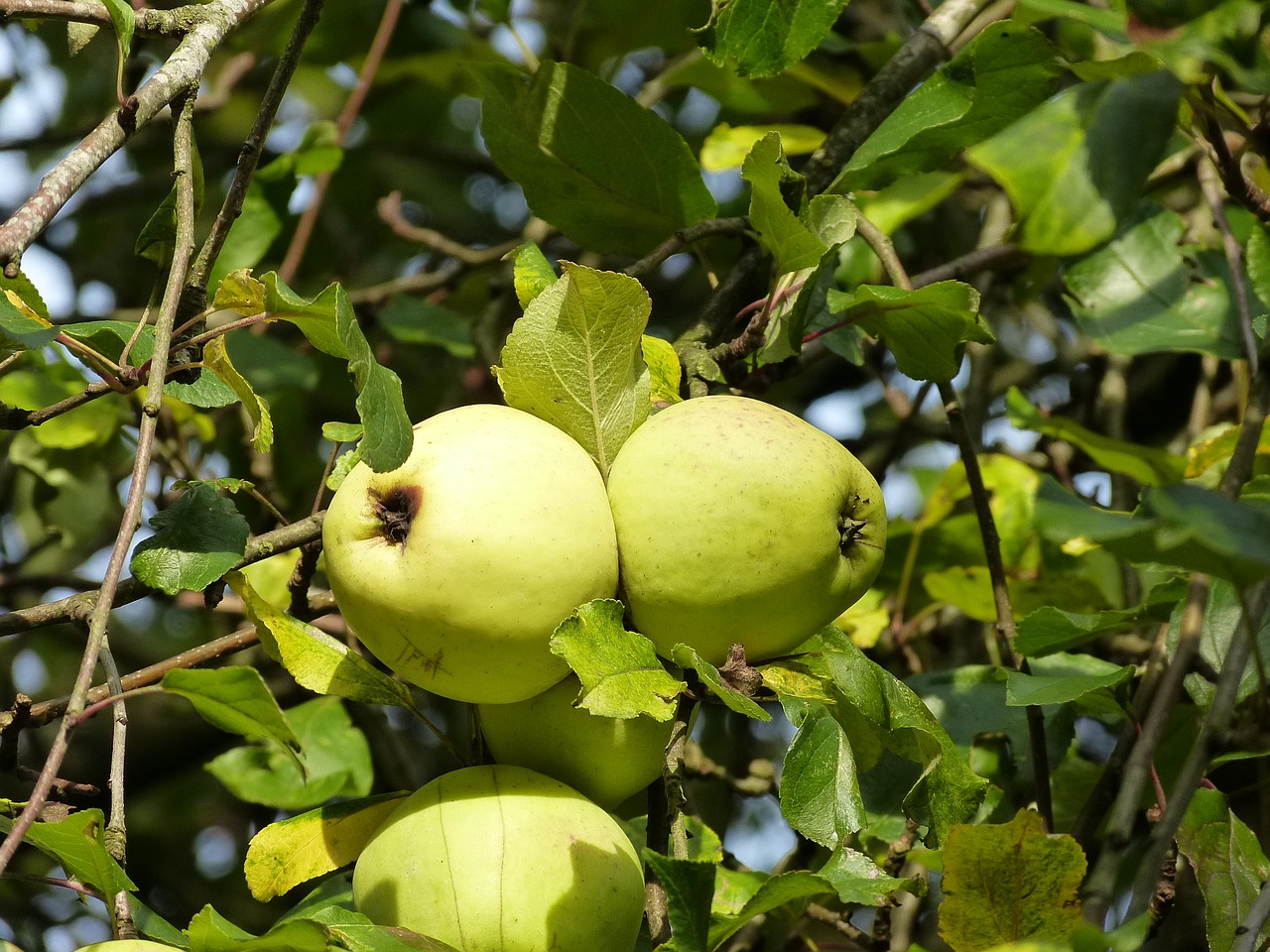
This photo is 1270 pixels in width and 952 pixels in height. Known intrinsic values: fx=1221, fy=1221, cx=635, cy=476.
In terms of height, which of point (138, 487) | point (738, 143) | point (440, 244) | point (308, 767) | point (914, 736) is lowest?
point (308, 767)

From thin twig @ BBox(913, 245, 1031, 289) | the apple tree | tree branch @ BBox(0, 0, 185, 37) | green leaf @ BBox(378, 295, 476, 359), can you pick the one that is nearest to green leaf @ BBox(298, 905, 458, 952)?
the apple tree

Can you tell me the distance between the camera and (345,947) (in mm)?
826

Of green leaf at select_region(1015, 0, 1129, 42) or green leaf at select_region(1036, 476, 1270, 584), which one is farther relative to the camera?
green leaf at select_region(1015, 0, 1129, 42)

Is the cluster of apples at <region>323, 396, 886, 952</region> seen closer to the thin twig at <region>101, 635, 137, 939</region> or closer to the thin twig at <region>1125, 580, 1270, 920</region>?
the thin twig at <region>101, 635, 137, 939</region>

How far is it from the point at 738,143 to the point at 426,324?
1.88 ft

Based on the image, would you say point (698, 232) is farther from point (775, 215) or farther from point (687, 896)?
point (687, 896)

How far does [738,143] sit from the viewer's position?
5.82ft

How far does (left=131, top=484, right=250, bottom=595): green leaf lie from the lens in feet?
3.36

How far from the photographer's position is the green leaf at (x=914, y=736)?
3.05ft

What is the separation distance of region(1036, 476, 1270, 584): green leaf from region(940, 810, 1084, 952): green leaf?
27 centimetres

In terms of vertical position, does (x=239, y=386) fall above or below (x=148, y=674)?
above

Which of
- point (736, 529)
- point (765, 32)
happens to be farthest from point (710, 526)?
point (765, 32)

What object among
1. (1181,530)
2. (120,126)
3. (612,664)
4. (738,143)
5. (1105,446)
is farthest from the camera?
(738,143)

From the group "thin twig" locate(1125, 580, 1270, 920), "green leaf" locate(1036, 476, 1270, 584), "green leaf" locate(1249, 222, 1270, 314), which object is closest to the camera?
"green leaf" locate(1036, 476, 1270, 584)
